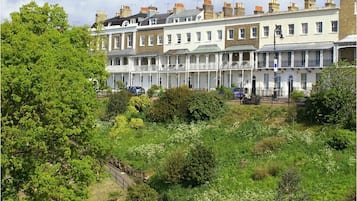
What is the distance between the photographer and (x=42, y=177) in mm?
23938

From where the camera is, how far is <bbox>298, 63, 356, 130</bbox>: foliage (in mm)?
40562

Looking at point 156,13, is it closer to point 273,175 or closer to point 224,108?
point 224,108

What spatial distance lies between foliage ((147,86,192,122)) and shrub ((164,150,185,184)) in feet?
40.3

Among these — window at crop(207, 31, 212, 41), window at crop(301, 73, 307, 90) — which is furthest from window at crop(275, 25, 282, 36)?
window at crop(207, 31, 212, 41)

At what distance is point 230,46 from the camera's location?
6844 cm

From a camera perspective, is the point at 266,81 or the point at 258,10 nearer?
the point at 266,81

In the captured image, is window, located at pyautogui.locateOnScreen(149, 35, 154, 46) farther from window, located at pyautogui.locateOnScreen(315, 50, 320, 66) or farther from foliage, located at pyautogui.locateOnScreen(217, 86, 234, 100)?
foliage, located at pyautogui.locateOnScreen(217, 86, 234, 100)

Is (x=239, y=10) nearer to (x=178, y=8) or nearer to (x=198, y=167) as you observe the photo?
(x=178, y=8)

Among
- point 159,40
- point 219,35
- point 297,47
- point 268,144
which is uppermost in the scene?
point 219,35

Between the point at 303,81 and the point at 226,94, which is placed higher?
the point at 303,81

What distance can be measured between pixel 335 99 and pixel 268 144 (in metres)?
5.06

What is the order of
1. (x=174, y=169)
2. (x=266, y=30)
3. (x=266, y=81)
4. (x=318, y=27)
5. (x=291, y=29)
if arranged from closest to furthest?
(x=174, y=169) < (x=318, y=27) < (x=291, y=29) < (x=266, y=81) < (x=266, y=30)

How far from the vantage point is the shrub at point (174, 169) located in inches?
1423

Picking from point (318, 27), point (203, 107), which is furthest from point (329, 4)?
point (203, 107)
